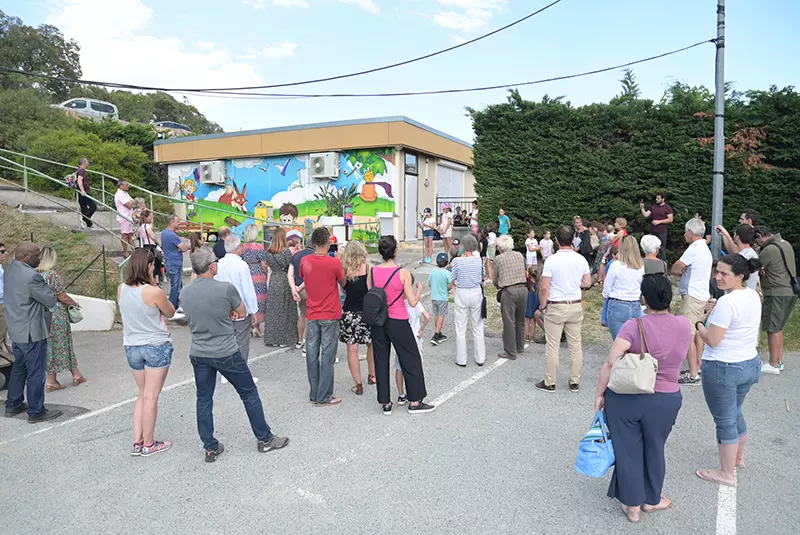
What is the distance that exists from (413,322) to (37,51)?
47.8m

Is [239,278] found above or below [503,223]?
below

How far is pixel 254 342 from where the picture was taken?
8297mm

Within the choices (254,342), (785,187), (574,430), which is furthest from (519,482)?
(785,187)

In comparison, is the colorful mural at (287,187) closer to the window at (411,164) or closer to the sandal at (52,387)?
the window at (411,164)

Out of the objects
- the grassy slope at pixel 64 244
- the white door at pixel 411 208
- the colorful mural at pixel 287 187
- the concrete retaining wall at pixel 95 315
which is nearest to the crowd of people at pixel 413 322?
the concrete retaining wall at pixel 95 315

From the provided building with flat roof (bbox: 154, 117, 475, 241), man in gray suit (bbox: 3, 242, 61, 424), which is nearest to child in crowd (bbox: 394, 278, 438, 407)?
man in gray suit (bbox: 3, 242, 61, 424)

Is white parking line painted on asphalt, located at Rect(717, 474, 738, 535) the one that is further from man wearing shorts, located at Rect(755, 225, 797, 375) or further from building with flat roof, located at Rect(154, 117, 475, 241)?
building with flat roof, located at Rect(154, 117, 475, 241)

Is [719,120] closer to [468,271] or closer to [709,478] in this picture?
[468,271]

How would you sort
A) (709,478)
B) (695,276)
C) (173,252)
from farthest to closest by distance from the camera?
(173,252) → (695,276) → (709,478)

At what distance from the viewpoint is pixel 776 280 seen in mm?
6191

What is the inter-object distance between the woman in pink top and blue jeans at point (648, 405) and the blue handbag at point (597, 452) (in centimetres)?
5

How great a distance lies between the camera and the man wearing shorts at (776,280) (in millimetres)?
6160

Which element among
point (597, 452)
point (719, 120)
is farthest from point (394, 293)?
point (719, 120)

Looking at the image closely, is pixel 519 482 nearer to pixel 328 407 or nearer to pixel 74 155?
pixel 328 407
